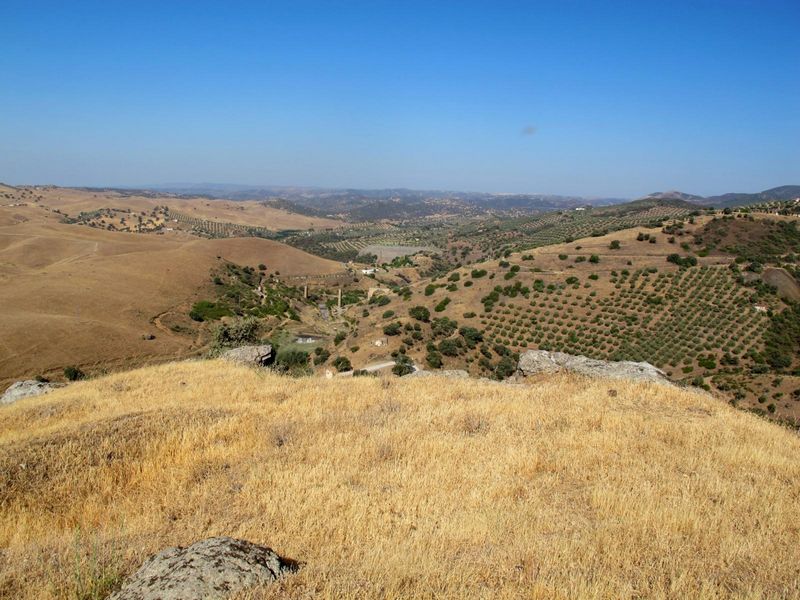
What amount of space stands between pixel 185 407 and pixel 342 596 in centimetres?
782

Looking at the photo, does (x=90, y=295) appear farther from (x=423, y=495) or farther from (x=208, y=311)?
(x=423, y=495)

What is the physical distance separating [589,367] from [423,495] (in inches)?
557

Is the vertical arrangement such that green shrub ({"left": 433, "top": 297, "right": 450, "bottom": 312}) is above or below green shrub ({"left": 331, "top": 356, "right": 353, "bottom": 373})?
above

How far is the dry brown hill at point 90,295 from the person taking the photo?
39812 millimetres

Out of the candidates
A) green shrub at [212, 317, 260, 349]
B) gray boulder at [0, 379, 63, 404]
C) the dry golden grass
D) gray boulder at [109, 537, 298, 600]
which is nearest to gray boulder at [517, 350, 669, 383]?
the dry golden grass

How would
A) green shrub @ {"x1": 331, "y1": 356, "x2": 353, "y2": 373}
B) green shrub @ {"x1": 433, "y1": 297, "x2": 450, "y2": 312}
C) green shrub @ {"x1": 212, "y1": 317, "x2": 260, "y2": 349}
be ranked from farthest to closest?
green shrub @ {"x1": 433, "y1": 297, "x2": 450, "y2": 312}, green shrub @ {"x1": 331, "y1": 356, "x2": 353, "y2": 373}, green shrub @ {"x1": 212, "y1": 317, "x2": 260, "y2": 349}

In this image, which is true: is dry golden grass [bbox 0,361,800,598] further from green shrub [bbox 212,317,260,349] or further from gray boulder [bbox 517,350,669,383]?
green shrub [bbox 212,317,260,349]

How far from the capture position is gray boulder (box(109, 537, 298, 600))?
3396 mm

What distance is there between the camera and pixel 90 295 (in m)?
53.2

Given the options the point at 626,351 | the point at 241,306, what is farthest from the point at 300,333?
the point at 626,351

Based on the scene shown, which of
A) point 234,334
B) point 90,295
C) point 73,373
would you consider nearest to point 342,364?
point 234,334

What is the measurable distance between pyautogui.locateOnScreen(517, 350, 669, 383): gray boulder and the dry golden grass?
5302 mm

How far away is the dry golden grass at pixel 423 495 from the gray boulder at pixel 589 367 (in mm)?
5302

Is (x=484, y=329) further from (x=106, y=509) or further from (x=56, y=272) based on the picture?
(x=56, y=272)
